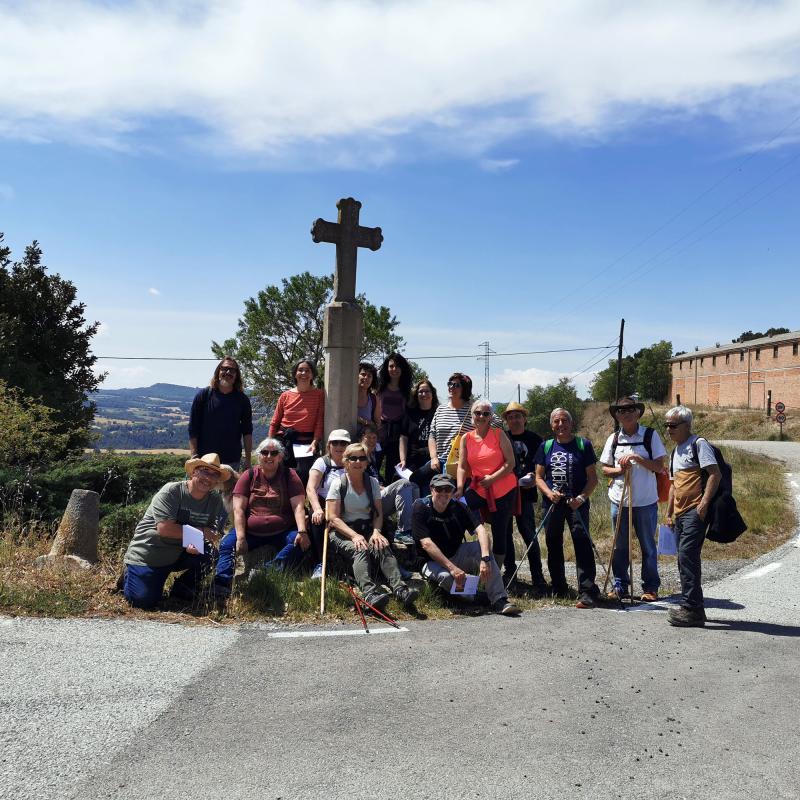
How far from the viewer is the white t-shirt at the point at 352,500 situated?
6.66 meters

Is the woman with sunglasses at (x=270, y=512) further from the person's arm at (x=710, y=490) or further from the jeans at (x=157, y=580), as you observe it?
the person's arm at (x=710, y=490)

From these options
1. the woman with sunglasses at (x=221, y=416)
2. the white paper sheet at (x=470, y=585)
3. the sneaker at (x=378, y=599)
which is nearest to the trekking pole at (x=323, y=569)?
the sneaker at (x=378, y=599)

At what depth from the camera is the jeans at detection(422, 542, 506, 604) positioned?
6242mm

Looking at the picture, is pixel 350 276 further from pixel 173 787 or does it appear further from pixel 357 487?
pixel 173 787

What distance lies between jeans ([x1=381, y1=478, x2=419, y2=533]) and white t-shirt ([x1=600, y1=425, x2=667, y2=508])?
1.90 meters

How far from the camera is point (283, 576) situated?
20.3 ft

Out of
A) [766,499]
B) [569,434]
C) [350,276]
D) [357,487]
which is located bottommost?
[766,499]

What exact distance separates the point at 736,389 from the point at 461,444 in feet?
223

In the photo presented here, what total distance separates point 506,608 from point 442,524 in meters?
0.93

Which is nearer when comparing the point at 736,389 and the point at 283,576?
the point at 283,576

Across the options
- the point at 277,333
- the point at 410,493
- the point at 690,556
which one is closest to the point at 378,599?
the point at 410,493

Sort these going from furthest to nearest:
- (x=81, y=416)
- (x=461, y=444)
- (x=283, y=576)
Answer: (x=81, y=416), (x=461, y=444), (x=283, y=576)

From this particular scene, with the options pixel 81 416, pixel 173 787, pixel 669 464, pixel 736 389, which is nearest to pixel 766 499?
pixel 669 464

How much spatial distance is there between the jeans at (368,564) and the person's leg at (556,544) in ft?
5.05
